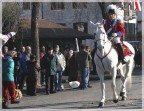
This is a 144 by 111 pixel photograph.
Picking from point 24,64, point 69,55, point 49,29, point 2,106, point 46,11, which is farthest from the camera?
point 46,11

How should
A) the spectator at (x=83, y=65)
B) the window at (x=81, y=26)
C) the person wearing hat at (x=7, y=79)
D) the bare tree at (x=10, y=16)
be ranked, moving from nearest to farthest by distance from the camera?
the person wearing hat at (x=7, y=79), the spectator at (x=83, y=65), the bare tree at (x=10, y=16), the window at (x=81, y=26)

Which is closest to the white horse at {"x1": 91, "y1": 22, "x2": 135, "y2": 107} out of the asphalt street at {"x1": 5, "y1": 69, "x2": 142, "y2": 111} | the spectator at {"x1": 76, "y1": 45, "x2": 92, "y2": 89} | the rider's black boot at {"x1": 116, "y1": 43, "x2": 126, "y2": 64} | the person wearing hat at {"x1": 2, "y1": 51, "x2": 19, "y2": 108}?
the rider's black boot at {"x1": 116, "y1": 43, "x2": 126, "y2": 64}

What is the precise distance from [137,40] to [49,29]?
75.8 feet

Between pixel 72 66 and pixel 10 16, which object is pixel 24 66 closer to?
pixel 72 66

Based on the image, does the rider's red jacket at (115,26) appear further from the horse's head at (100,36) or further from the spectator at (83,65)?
the spectator at (83,65)

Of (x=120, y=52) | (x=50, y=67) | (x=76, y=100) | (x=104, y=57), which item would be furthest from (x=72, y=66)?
(x=104, y=57)

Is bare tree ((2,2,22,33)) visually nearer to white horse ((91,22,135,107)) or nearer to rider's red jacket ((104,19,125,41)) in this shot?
rider's red jacket ((104,19,125,41))

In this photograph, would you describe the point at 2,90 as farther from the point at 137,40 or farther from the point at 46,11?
the point at 137,40

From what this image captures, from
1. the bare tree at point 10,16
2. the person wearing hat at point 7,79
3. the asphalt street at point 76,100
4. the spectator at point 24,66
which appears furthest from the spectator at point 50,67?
the bare tree at point 10,16

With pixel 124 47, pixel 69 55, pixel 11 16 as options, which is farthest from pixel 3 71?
pixel 11 16

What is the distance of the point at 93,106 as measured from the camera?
1428cm

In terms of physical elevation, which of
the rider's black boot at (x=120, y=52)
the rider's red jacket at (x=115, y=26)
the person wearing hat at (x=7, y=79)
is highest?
the rider's red jacket at (x=115, y=26)

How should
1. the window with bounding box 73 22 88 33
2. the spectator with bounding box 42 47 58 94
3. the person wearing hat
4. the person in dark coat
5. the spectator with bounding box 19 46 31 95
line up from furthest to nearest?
the window with bounding box 73 22 88 33 < the spectator with bounding box 42 47 58 94 < the spectator with bounding box 19 46 31 95 < the person in dark coat < the person wearing hat

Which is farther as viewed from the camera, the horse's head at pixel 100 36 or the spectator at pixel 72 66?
the spectator at pixel 72 66
